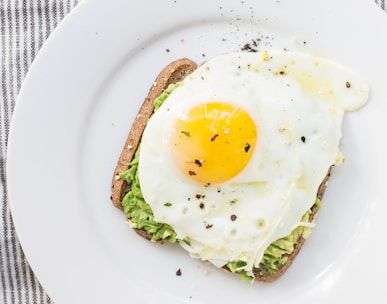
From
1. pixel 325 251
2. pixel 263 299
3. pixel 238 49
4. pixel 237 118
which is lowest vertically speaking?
pixel 263 299

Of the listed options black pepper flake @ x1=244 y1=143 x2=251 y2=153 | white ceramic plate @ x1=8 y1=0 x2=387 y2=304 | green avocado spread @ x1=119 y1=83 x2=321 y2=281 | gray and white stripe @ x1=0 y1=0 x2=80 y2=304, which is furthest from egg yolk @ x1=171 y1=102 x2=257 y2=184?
gray and white stripe @ x1=0 y1=0 x2=80 y2=304

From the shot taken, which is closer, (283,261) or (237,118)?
(237,118)

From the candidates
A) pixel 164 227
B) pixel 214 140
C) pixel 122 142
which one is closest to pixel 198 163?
pixel 214 140

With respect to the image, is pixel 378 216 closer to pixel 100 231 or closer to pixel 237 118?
pixel 237 118

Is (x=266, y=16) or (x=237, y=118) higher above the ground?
(x=266, y=16)

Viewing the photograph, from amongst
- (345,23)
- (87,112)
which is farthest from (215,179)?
(345,23)

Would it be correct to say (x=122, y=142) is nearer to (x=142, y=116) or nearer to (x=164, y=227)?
(x=142, y=116)

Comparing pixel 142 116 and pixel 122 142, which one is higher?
pixel 142 116

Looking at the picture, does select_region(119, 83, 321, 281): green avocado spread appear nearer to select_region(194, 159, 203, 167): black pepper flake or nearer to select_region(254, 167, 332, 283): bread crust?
select_region(254, 167, 332, 283): bread crust
